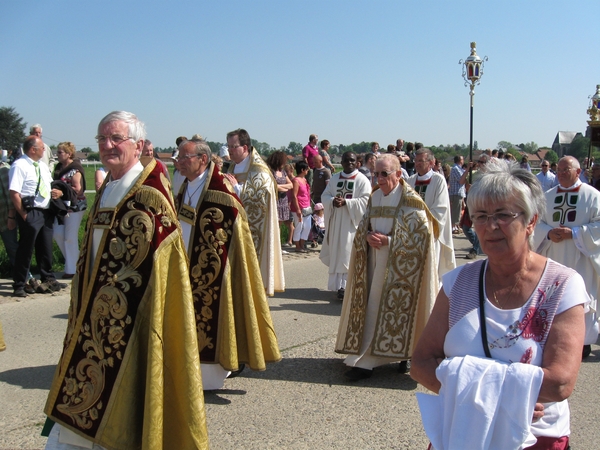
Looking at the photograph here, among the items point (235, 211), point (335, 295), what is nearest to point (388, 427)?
point (235, 211)

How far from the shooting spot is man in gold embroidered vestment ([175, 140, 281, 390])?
15.6ft

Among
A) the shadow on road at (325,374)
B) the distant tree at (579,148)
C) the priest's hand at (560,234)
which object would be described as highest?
the distant tree at (579,148)

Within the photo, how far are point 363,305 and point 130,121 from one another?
9.34ft

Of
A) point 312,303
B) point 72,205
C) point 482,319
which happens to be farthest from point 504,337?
point 72,205

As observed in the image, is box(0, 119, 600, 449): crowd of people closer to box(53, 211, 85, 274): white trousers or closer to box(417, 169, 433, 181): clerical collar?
box(417, 169, 433, 181): clerical collar

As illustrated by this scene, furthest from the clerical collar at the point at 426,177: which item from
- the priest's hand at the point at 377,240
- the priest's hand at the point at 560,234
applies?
the priest's hand at the point at 377,240

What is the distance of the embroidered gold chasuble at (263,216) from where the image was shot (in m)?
7.14

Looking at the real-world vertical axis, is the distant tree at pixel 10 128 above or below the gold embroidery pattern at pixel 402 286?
above

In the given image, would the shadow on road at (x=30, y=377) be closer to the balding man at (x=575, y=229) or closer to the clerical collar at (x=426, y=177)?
the clerical collar at (x=426, y=177)

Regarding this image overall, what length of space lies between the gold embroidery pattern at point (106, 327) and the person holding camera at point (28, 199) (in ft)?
17.8

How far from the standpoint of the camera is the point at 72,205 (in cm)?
866

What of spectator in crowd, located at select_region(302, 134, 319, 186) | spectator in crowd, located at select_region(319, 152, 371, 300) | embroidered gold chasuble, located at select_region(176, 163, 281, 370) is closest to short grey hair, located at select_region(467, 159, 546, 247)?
embroidered gold chasuble, located at select_region(176, 163, 281, 370)

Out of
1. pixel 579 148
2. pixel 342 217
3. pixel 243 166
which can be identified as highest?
pixel 579 148

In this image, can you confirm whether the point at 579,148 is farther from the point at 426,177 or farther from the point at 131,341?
the point at 131,341
